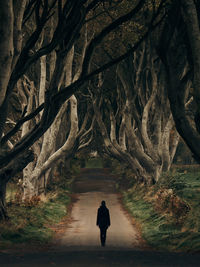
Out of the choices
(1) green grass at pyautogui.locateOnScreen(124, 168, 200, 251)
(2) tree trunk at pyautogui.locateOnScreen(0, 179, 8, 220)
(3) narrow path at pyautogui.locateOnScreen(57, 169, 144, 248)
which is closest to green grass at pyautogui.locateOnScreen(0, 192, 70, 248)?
(2) tree trunk at pyautogui.locateOnScreen(0, 179, 8, 220)

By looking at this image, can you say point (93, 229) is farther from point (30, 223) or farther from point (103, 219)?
point (103, 219)

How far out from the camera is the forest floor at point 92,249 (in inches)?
411

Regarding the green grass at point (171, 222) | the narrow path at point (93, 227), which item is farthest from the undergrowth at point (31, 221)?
Result: the green grass at point (171, 222)

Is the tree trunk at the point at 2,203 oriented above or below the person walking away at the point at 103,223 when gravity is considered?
above

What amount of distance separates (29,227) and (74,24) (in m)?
7.52

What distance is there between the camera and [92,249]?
14219 millimetres

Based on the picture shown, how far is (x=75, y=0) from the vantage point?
1352 centimetres

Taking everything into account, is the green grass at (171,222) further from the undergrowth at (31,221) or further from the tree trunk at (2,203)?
the tree trunk at (2,203)

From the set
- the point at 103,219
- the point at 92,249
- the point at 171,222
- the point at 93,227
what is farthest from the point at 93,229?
the point at 92,249

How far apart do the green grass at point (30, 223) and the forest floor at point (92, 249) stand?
487mm

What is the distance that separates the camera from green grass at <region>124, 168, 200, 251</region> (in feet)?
46.7

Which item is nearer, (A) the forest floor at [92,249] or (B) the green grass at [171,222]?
(A) the forest floor at [92,249]

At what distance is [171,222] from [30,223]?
515 cm

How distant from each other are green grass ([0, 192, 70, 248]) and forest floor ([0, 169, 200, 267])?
0.49 metres
